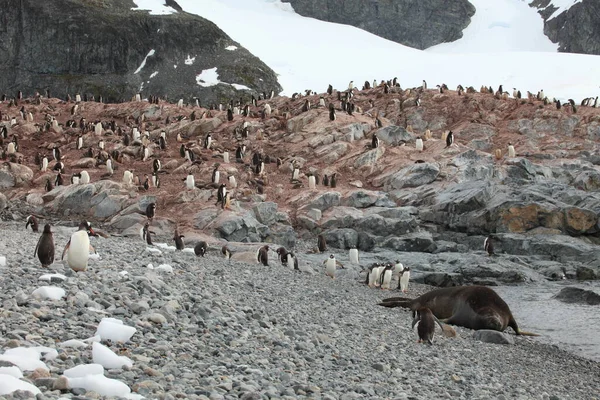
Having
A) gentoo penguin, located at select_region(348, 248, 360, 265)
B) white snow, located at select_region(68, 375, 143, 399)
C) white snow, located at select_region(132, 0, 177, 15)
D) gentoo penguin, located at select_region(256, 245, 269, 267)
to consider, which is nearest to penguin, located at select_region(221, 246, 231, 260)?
gentoo penguin, located at select_region(256, 245, 269, 267)

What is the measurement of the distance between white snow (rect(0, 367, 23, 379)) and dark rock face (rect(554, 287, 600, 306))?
17.2 m

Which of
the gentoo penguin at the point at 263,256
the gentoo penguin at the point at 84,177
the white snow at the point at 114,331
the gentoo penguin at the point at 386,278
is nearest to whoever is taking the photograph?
the white snow at the point at 114,331

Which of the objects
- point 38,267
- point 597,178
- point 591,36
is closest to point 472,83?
point 591,36

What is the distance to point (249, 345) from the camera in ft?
24.1

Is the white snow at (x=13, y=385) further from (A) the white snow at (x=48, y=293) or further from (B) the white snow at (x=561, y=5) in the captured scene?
(B) the white snow at (x=561, y=5)

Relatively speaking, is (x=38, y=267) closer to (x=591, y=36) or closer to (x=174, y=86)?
(x=174, y=86)

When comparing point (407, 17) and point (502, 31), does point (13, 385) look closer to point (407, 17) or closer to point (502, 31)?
point (502, 31)

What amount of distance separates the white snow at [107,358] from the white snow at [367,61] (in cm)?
7069

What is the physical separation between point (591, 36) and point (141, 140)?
4264 inches

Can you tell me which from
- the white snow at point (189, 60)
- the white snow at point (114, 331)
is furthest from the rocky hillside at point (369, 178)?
the white snow at point (189, 60)

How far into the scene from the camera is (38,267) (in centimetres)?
989

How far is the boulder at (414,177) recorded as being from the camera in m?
29.6

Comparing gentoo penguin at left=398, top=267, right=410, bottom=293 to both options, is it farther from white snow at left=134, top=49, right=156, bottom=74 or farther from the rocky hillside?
white snow at left=134, top=49, right=156, bottom=74

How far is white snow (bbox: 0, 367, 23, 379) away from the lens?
4.62 meters
